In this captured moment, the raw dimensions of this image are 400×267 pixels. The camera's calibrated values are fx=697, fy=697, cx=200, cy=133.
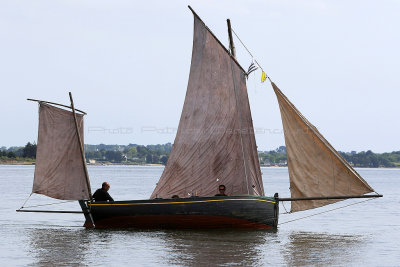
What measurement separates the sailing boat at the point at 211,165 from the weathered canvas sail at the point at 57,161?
1.9 inches

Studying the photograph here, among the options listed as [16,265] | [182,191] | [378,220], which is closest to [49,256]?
[16,265]

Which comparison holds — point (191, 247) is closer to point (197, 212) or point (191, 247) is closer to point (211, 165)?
point (197, 212)

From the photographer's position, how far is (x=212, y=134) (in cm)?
3381

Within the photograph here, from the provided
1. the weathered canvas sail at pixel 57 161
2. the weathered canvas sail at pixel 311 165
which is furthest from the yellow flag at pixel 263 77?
the weathered canvas sail at pixel 57 161

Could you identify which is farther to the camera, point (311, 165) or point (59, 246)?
point (311, 165)

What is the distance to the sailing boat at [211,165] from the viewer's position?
104 ft

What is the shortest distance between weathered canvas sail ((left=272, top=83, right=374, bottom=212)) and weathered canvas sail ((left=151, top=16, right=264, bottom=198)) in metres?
1.94

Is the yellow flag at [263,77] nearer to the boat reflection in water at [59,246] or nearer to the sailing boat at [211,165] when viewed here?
the sailing boat at [211,165]

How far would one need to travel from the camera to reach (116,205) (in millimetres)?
33000

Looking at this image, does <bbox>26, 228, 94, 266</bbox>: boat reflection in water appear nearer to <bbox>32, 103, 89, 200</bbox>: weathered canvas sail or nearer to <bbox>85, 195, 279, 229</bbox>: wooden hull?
<bbox>32, 103, 89, 200</bbox>: weathered canvas sail

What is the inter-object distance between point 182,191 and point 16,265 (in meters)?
12.8

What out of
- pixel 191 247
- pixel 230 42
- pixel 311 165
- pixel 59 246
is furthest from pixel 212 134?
pixel 59 246

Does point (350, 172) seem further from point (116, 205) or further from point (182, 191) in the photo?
point (116, 205)

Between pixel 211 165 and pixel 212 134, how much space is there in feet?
4.95
